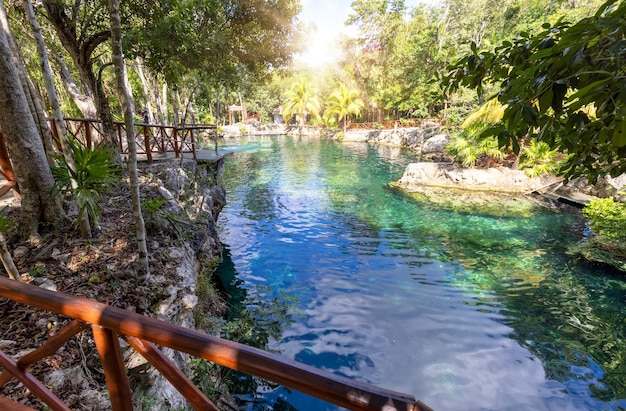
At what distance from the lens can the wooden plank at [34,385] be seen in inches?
62.7

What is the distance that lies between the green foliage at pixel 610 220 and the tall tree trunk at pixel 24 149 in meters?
13.3

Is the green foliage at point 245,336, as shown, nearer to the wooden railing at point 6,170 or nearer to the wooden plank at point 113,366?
the wooden plank at point 113,366

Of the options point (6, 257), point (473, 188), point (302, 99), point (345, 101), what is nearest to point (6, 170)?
point (6, 257)

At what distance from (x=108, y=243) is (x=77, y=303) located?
171 inches

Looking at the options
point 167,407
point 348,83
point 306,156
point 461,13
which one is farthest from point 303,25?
point 348,83

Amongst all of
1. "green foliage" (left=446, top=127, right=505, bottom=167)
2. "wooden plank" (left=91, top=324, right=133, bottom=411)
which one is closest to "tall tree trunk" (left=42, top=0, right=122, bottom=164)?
"wooden plank" (left=91, top=324, right=133, bottom=411)

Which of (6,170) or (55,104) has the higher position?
(55,104)

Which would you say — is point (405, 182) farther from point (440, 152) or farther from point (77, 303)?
point (77, 303)

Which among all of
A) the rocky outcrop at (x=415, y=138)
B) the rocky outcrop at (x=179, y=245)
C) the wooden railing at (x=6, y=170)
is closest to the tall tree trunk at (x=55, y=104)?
the wooden railing at (x=6, y=170)

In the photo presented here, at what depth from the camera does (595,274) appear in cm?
865

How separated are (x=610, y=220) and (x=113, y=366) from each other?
11.8 m

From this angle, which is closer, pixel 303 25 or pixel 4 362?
pixel 4 362

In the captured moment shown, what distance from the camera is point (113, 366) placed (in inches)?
57.7

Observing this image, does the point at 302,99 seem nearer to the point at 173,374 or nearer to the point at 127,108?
the point at 127,108
